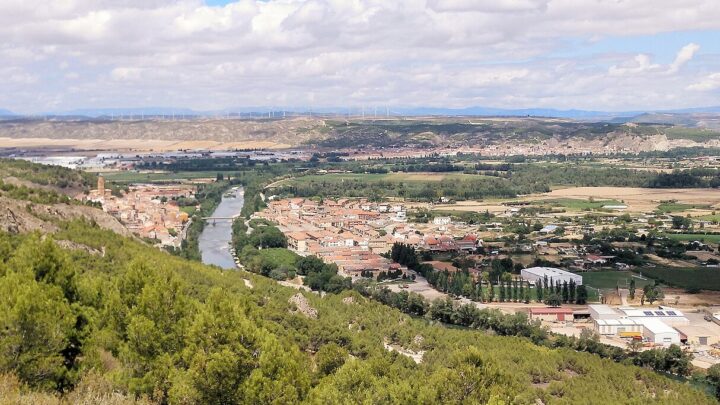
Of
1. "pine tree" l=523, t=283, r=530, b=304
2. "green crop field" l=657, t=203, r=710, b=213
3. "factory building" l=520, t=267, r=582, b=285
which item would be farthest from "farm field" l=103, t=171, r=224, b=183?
"pine tree" l=523, t=283, r=530, b=304

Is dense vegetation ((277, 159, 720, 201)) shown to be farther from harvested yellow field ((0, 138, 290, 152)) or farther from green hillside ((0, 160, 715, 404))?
green hillside ((0, 160, 715, 404))

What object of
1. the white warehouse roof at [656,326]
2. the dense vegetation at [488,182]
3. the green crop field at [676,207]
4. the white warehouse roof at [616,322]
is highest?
the dense vegetation at [488,182]

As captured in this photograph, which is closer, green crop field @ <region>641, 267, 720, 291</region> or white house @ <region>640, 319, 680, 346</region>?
white house @ <region>640, 319, 680, 346</region>

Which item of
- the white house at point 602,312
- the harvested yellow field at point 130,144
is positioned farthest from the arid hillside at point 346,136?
the white house at point 602,312

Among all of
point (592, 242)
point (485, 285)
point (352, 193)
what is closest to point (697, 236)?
point (592, 242)

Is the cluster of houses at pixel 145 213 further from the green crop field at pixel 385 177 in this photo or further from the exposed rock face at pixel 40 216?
the green crop field at pixel 385 177
